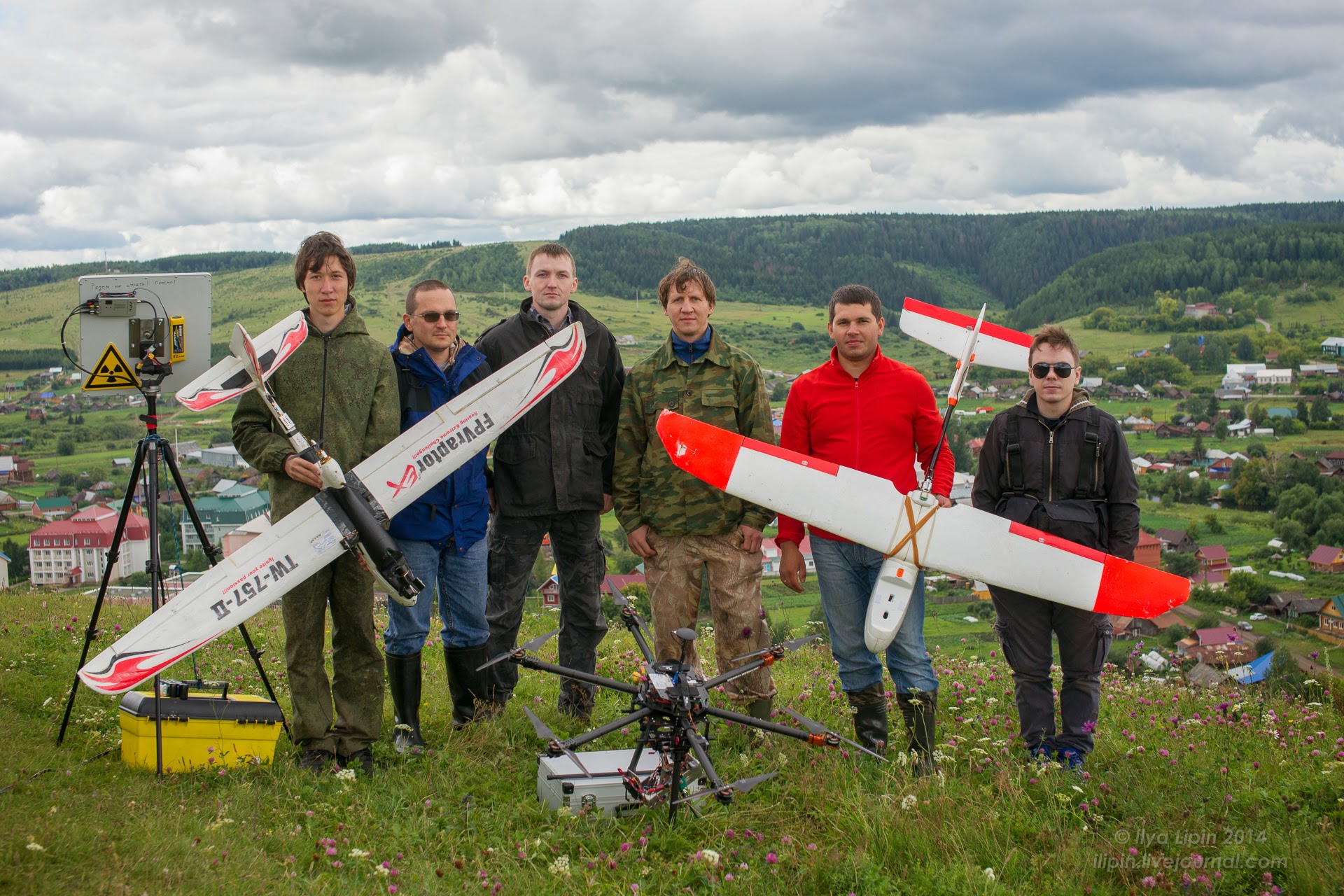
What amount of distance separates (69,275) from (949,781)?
179628mm

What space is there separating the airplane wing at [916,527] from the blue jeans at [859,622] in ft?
0.77

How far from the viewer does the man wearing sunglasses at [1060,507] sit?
485 centimetres

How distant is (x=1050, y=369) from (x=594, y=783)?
3539mm

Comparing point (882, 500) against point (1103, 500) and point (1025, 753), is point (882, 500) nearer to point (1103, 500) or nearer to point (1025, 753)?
point (1103, 500)

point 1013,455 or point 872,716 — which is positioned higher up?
point 1013,455

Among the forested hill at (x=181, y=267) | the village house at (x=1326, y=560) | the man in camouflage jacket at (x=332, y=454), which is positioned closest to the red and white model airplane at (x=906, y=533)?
the man in camouflage jacket at (x=332, y=454)

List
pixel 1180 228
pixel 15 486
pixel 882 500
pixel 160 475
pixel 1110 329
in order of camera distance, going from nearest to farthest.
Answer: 1. pixel 882 500
2. pixel 160 475
3. pixel 15 486
4. pixel 1110 329
5. pixel 1180 228

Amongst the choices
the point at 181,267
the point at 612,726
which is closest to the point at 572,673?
the point at 612,726

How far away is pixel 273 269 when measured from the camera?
147500 millimetres

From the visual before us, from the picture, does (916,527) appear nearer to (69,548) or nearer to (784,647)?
(784,647)

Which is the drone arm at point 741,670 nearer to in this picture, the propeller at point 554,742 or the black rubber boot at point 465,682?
the propeller at point 554,742

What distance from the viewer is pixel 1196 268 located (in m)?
147

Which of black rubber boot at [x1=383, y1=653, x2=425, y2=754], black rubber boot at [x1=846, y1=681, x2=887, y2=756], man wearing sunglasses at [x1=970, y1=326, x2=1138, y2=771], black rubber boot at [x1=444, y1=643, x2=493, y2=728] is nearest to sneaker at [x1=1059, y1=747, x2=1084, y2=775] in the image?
man wearing sunglasses at [x1=970, y1=326, x2=1138, y2=771]

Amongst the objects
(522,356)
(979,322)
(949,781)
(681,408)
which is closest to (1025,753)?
(949,781)
